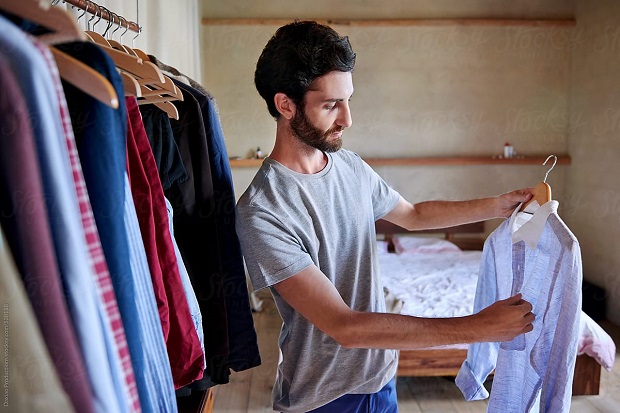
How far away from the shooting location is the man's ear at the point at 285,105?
1.43m

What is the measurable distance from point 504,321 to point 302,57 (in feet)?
2.47

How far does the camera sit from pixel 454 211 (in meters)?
1.65

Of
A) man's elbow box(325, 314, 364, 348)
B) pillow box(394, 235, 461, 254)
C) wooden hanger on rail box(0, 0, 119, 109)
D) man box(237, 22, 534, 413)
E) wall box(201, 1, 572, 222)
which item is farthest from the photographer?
wall box(201, 1, 572, 222)

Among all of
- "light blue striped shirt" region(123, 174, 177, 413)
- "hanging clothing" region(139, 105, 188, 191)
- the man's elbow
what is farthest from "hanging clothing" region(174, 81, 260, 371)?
"light blue striped shirt" region(123, 174, 177, 413)

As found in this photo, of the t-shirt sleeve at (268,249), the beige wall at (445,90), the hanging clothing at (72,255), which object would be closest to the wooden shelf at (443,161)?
the beige wall at (445,90)

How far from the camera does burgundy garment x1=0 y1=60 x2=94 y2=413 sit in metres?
0.55

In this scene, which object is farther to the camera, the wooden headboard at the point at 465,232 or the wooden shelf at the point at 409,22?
the wooden headboard at the point at 465,232

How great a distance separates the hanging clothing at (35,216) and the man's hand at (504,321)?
82 cm

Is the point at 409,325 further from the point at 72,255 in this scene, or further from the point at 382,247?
the point at 382,247

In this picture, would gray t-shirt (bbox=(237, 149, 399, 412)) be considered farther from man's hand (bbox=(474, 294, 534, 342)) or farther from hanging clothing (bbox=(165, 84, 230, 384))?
man's hand (bbox=(474, 294, 534, 342))

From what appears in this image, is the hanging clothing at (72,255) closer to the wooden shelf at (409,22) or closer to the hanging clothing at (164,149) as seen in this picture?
the hanging clothing at (164,149)

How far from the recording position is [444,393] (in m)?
3.17

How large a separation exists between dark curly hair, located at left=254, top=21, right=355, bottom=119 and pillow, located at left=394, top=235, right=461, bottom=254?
333 cm

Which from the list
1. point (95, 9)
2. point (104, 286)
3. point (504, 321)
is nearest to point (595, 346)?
point (504, 321)
